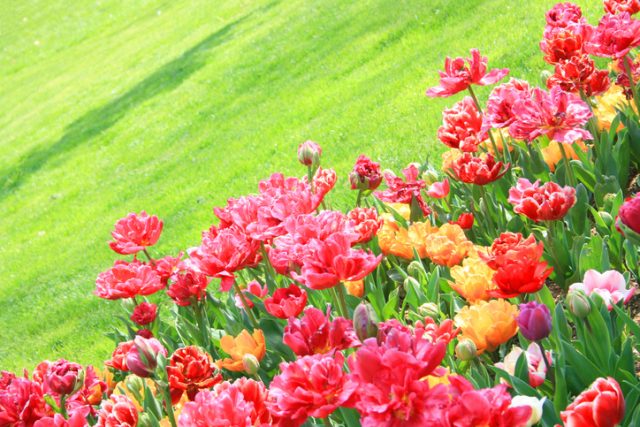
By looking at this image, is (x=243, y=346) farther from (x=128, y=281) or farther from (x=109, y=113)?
(x=109, y=113)

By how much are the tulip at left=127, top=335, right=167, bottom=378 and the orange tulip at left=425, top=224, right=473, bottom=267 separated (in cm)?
96

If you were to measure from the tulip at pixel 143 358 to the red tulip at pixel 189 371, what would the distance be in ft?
0.19

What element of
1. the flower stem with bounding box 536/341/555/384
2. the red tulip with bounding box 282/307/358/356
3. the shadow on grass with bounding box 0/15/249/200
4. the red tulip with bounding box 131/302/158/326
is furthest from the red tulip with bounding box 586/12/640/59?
the shadow on grass with bounding box 0/15/249/200

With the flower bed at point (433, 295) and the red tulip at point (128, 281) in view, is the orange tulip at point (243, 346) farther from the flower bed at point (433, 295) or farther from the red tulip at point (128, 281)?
the red tulip at point (128, 281)

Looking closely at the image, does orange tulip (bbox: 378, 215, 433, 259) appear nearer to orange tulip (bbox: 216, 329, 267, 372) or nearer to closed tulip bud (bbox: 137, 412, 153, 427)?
orange tulip (bbox: 216, 329, 267, 372)

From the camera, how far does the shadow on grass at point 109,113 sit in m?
11.8

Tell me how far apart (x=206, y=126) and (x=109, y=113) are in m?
3.65

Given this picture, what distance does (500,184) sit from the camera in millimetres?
3139

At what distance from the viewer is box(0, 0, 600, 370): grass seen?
631 centimetres

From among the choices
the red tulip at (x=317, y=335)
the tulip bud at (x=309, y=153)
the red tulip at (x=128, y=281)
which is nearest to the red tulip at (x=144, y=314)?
the red tulip at (x=128, y=281)

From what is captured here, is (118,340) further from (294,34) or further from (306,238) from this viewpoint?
(294,34)

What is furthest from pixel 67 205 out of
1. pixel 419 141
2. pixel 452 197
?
pixel 452 197

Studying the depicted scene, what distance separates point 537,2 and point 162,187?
14.0 feet

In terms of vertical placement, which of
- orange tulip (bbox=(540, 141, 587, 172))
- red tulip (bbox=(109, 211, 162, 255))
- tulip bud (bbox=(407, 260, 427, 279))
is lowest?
orange tulip (bbox=(540, 141, 587, 172))
